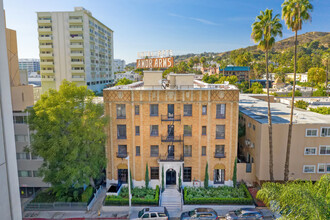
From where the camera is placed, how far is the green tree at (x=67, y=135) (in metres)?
27.2

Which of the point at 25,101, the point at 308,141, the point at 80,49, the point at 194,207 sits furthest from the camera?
the point at 80,49

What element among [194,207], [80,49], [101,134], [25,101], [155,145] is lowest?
[194,207]

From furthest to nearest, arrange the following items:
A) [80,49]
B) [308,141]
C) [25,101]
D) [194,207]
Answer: [80,49]
[25,101]
[308,141]
[194,207]

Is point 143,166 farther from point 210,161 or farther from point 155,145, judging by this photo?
point 210,161

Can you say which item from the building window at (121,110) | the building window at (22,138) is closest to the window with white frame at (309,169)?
the building window at (121,110)

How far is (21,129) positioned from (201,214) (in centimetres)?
2520

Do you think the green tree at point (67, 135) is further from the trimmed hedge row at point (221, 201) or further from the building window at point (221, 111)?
A: the building window at point (221, 111)

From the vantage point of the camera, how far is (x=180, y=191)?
32156mm

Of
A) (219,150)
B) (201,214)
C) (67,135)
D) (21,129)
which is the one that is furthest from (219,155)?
(21,129)

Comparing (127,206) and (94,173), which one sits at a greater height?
(94,173)

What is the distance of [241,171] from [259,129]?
680cm

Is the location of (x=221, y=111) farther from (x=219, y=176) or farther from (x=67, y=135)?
(x=67, y=135)

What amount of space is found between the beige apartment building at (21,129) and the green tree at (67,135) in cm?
337

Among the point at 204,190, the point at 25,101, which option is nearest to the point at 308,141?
the point at 204,190
